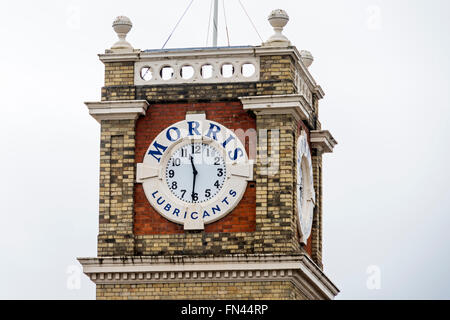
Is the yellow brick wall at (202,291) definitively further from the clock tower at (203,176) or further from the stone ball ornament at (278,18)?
the stone ball ornament at (278,18)

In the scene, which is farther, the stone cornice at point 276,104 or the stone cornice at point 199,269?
the stone cornice at point 276,104

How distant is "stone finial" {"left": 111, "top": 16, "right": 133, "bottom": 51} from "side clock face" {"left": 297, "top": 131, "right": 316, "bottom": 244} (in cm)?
495

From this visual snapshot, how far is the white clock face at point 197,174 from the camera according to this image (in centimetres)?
6638

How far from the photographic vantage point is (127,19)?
67875mm

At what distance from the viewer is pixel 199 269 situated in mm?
65562

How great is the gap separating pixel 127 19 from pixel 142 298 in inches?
283

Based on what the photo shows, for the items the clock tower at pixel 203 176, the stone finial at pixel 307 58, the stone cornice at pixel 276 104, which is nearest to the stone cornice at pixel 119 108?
the clock tower at pixel 203 176

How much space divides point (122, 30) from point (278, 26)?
156 inches

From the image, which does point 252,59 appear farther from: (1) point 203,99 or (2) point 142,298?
(2) point 142,298

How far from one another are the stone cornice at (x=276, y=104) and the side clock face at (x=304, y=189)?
3.96 feet

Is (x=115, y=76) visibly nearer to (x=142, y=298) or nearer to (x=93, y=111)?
(x=93, y=111)

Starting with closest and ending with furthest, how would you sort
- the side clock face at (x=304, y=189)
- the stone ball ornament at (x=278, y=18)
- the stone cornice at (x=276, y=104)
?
1. the stone cornice at (x=276, y=104)
2. the stone ball ornament at (x=278, y=18)
3. the side clock face at (x=304, y=189)

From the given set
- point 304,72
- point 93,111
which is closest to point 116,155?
point 93,111

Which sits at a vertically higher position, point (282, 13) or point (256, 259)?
point (282, 13)
